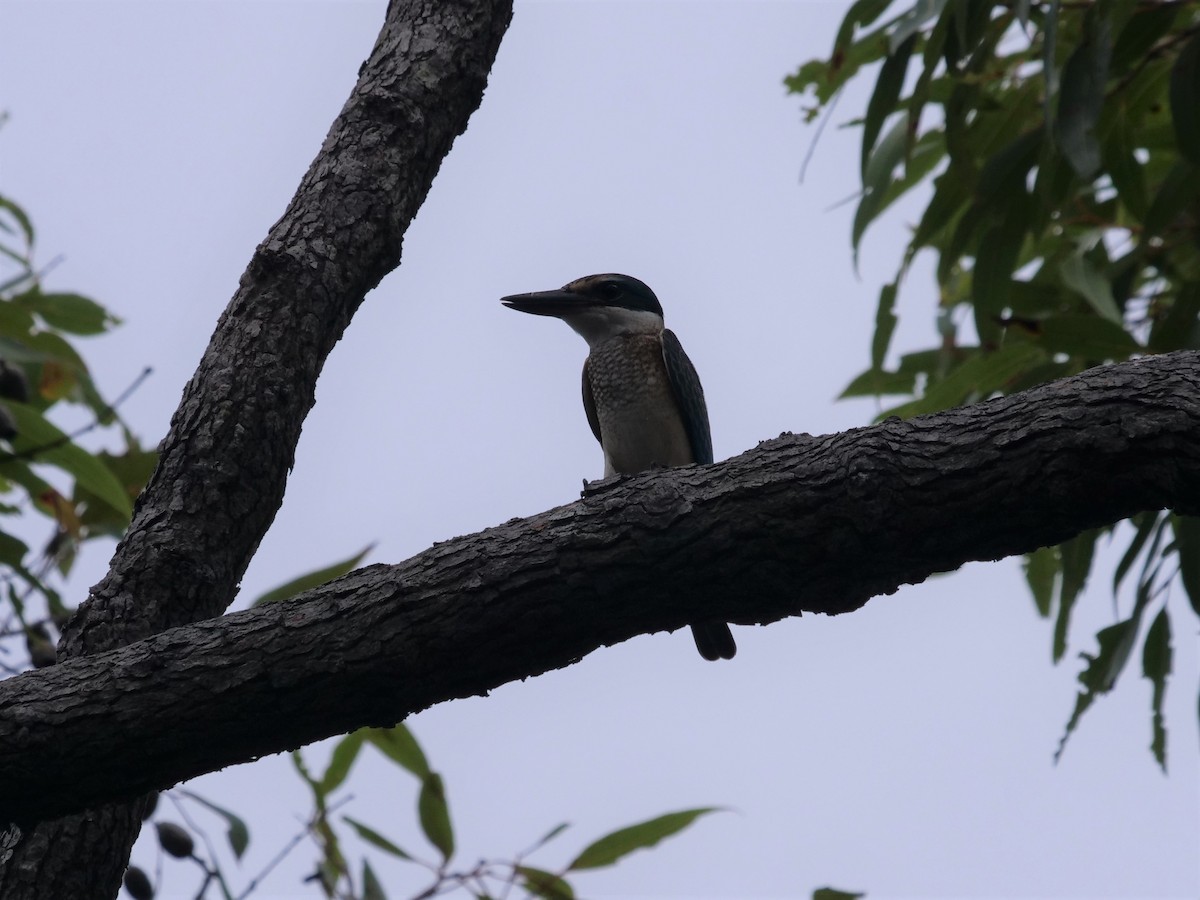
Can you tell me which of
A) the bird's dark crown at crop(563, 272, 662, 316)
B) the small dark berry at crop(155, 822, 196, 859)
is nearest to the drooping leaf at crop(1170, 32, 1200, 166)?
the bird's dark crown at crop(563, 272, 662, 316)

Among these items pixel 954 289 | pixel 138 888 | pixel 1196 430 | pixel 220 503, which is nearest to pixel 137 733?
pixel 220 503

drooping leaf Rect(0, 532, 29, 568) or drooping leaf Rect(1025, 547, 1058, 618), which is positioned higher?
drooping leaf Rect(1025, 547, 1058, 618)

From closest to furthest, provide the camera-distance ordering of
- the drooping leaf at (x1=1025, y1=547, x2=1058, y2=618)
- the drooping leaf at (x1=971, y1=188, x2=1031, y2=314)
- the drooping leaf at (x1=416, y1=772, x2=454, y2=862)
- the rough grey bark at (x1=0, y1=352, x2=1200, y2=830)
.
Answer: the rough grey bark at (x1=0, y1=352, x2=1200, y2=830)
the drooping leaf at (x1=416, y1=772, x2=454, y2=862)
the drooping leaf at (x1=971, y1=188, x2=1031, y2=314)
the drooping leaf at (x1=1025, y1=547, x2=1058, y2=618)

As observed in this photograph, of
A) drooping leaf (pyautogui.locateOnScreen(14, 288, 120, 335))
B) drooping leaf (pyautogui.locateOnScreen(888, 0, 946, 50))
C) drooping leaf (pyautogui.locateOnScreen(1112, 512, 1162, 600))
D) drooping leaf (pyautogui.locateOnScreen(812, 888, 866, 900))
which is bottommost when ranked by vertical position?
drooping leaf (pyautogui.locateOnScreen(812, 888, 866, 900))

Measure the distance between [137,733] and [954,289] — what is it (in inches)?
159

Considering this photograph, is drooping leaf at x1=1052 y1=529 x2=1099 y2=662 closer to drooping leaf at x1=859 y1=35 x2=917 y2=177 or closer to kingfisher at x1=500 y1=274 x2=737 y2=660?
kingfisher at x1=500 y1=274 x2=737 y2=660

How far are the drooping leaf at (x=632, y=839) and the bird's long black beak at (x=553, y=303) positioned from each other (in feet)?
6.20

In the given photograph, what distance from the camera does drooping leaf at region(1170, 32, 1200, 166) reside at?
3.54m

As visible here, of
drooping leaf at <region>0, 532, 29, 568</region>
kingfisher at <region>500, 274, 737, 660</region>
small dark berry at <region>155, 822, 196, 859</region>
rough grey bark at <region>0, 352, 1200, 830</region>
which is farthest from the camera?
kingfisher at <region>500, 274, 737, 660</region>

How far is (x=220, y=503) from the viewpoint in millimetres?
2867

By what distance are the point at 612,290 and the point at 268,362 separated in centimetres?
213

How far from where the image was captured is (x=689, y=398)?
14.8 ft

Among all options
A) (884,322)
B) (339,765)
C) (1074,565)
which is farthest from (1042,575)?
(339,765)

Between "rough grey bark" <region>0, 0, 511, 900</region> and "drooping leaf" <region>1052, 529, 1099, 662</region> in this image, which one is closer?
"rough grey bark" <region>0, 0, 511, 900</region>
